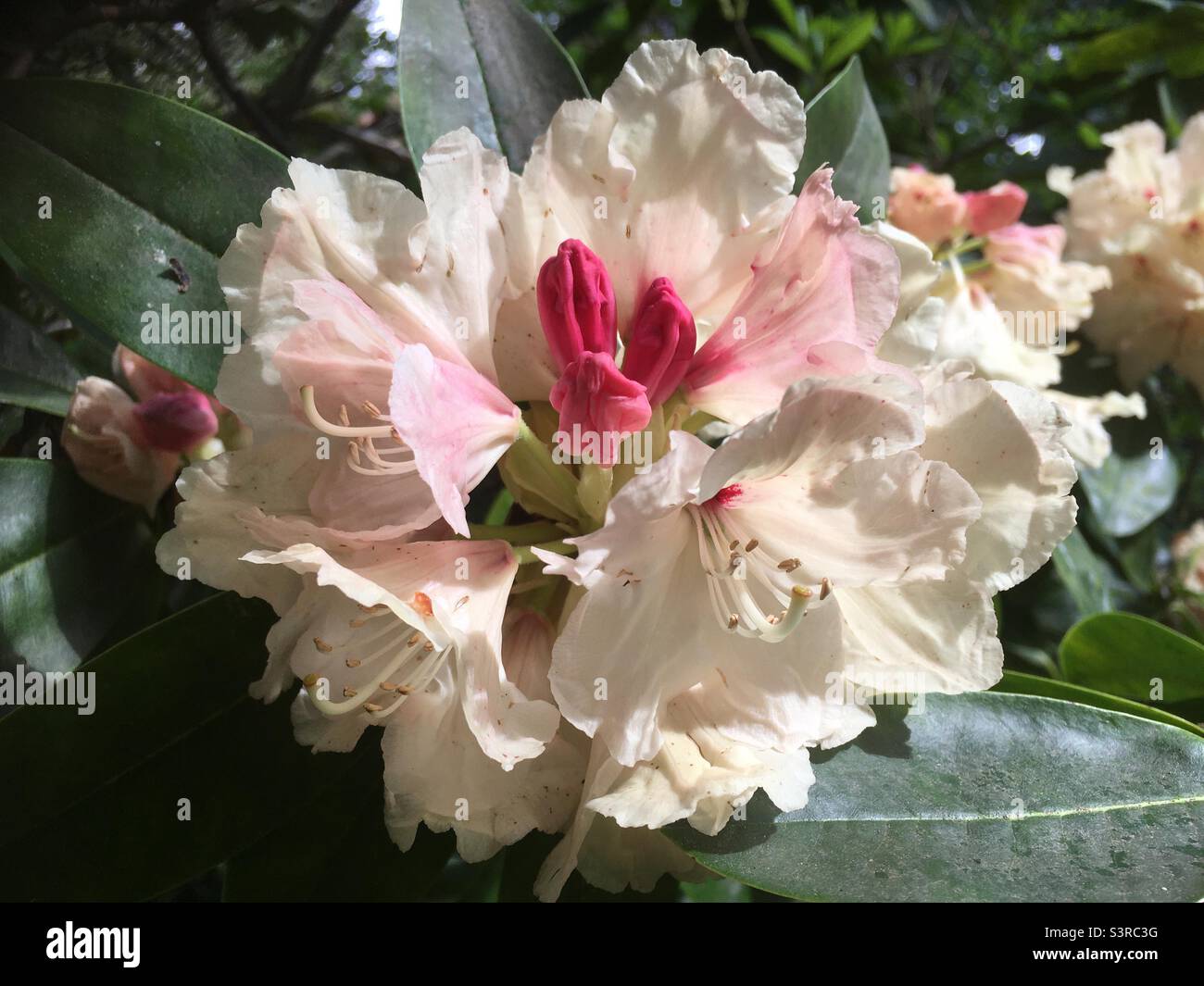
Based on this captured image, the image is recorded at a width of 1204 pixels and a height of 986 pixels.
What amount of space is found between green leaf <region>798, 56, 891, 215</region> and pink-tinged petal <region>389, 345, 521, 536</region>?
0.43 metres

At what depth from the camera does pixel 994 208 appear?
1.24 meters

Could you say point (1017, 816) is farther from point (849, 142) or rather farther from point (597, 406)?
point (849, 142)

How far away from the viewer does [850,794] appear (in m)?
0.67

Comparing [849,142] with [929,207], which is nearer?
[849,142]

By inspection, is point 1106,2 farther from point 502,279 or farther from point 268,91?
point 502,279

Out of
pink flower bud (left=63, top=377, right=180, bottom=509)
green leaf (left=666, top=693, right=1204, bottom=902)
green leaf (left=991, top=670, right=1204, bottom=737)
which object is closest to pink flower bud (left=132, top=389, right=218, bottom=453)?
pink flower bud (left=63, top=377, right=180, bottom=509)

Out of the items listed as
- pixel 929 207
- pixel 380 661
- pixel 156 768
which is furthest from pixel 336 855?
pixel 929 207

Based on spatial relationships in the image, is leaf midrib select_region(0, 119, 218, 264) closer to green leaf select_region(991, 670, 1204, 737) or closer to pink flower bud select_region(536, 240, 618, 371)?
pink flower bud select_region(536, 240, 618, 371)

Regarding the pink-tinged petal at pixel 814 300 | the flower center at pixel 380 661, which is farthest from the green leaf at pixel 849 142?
the flower center at pixel 380 661

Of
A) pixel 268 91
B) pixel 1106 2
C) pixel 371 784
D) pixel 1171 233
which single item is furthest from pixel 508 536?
pixel 1106 2

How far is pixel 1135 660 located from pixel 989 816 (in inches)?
14.1

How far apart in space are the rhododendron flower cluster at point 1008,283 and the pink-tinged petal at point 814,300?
1.96 feet

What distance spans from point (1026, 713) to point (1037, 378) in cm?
54

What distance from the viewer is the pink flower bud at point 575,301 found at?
0.59 metres
